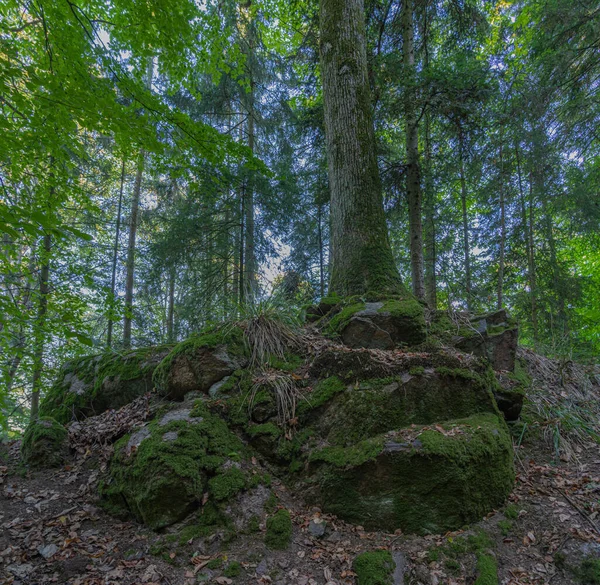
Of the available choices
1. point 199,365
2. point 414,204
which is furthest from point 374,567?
point 414,204

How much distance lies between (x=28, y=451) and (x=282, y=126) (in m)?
10.4

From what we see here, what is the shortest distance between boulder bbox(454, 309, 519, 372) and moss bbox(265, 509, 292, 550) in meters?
2.65

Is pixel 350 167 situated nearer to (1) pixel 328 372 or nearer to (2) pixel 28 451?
(1) pixel 328 372

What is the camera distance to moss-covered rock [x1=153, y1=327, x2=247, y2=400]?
3.55m

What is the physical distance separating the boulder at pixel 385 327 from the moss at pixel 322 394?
0.65 metres

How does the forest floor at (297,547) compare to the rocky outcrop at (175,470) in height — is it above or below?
below

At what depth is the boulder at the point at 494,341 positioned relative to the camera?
395 cm

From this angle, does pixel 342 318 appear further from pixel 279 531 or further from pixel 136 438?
pixel 136 438

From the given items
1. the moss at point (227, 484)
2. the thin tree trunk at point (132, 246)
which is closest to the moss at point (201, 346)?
the moss at point (227, 484)

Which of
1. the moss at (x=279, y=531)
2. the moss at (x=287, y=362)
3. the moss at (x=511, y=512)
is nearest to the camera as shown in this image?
the moss at (x=279, y=531)

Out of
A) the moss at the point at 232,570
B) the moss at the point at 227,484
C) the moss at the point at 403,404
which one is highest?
the moss at the point at 403,404

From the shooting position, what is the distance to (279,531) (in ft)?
7.87

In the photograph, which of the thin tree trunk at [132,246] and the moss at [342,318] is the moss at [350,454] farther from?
the thin tree trunk at [132,246]

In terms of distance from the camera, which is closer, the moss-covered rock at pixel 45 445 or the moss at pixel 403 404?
the moss at pixel 403 404
